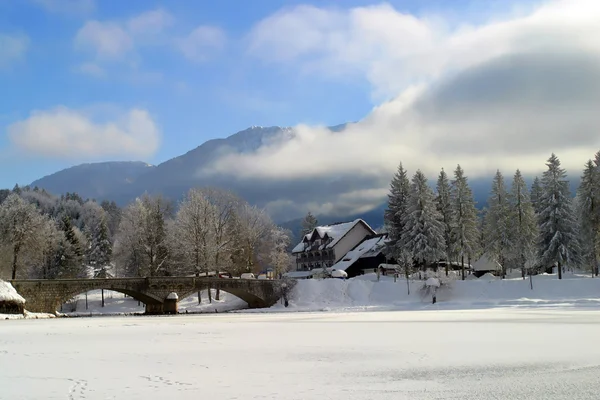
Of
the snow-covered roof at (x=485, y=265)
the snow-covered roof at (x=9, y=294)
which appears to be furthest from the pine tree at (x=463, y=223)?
the snow-covered roof at (x=9, y=294)

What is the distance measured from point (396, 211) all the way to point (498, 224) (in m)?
13.9

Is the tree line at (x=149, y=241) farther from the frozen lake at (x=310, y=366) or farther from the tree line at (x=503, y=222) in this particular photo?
the frozen lake at (x=310, y=366)

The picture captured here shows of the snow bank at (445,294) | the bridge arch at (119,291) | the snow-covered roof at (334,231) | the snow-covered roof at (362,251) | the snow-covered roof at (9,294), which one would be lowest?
the snow bank at (445,294)

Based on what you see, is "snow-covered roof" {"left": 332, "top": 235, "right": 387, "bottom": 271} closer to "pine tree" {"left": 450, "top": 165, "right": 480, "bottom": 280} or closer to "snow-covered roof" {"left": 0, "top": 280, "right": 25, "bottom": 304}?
"pine tree" {"left": 450, "top": 165, "right": 480, "bottom": 280}

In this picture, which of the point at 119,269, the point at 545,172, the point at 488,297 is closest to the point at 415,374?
the point at 488,297

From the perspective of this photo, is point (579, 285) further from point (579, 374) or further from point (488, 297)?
point (579, 374)

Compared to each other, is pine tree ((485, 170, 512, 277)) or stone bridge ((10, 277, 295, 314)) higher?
pine tree ((485, 170, 512, 277))

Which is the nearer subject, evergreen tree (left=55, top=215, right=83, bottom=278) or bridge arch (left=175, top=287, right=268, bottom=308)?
bridge arch (left=175, top=287, right=268, bottom=308)

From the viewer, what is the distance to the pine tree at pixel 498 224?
74.3m

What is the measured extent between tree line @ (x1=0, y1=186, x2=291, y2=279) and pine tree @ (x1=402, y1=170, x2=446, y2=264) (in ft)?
86.4

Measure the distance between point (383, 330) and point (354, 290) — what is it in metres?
41.6

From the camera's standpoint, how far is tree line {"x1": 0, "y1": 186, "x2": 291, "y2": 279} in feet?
237

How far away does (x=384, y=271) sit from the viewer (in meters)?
90.6

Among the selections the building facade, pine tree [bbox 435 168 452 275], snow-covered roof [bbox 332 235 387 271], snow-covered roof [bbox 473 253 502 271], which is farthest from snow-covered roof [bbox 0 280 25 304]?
snow-covered roof [bbox 473 253 502 271]
